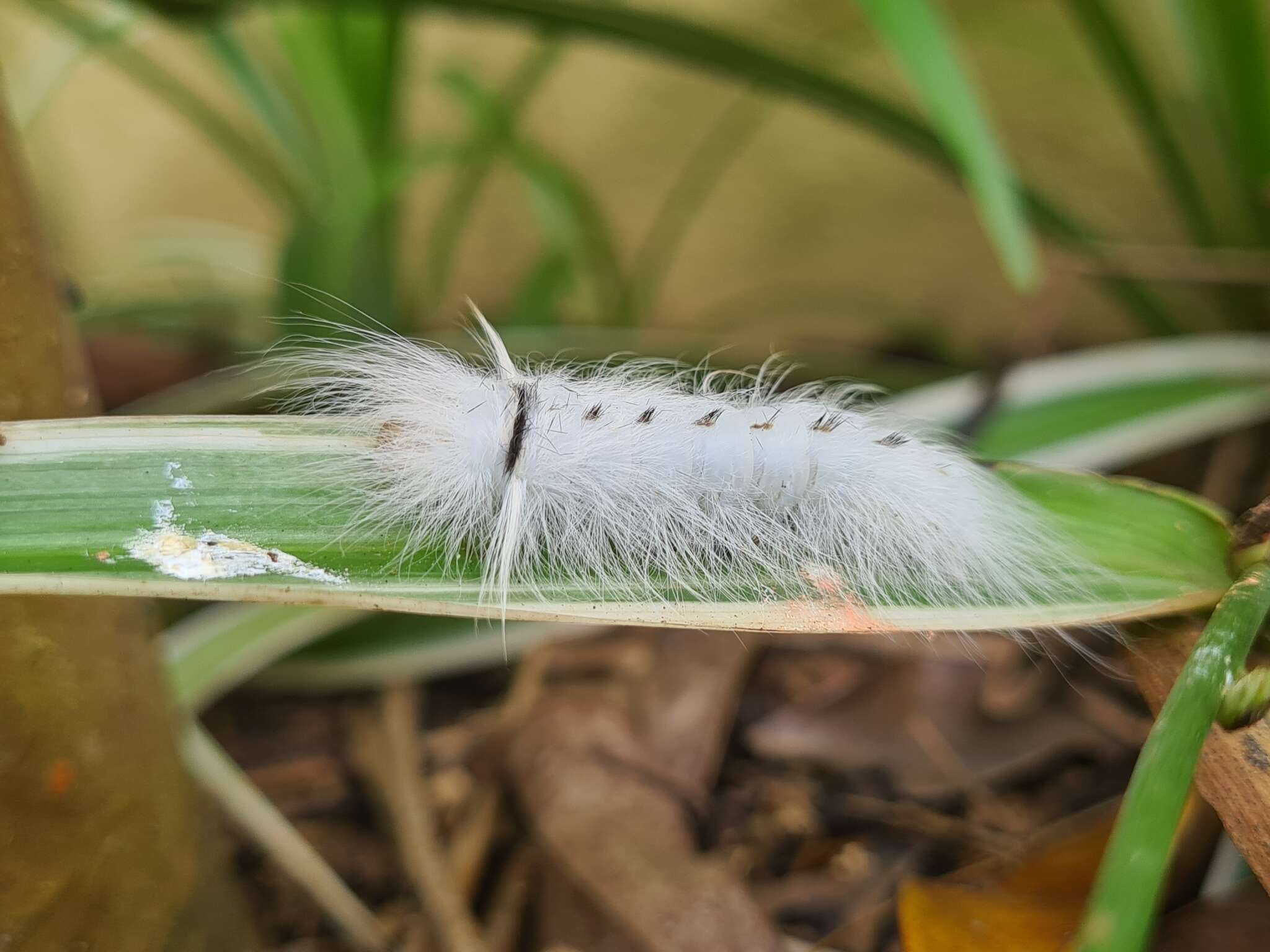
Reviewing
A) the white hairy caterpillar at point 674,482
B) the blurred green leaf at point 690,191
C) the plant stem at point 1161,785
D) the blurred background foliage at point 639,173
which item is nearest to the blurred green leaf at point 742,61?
the blurred background foliage at point 639,173

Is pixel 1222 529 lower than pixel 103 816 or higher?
higher

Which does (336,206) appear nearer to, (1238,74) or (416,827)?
(416,827)

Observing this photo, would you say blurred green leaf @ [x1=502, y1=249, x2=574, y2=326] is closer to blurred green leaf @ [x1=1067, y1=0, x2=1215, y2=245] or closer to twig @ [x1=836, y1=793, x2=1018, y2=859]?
blurred green leaf @ [x1=1067, y1=0, x2=1215, y2=245]

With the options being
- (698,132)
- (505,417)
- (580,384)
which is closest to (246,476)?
(505,417)

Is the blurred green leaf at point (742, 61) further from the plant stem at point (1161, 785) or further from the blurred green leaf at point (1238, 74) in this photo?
the plant stem at point (1161, 785)

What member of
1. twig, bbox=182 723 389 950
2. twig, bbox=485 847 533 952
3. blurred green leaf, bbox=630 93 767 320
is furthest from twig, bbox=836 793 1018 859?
blurred green leaf, bbox=630 93 767 320

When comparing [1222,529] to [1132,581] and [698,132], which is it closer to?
[1132,581]
